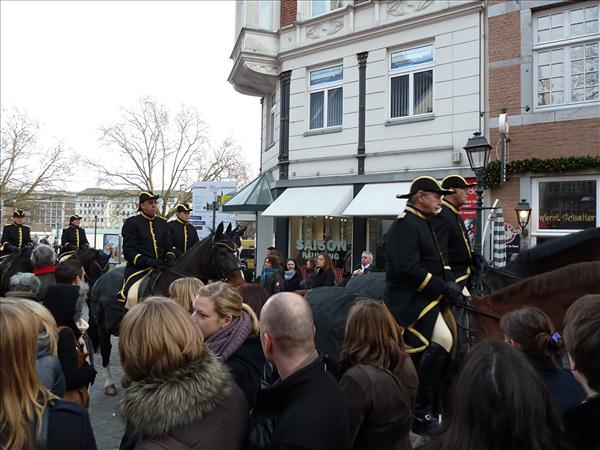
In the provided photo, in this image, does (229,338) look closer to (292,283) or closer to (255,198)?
(292,283)

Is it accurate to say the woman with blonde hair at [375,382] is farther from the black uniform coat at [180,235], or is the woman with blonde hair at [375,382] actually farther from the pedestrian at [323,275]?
the pedestrian at [323,275]

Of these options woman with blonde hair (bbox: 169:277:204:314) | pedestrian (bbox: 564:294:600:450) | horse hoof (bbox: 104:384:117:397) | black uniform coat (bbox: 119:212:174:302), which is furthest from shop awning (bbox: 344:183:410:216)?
pedestrian (bbox: 564:294:600:450)

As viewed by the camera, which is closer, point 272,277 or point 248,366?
point 248,366

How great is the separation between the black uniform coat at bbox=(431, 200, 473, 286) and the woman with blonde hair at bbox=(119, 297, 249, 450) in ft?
12.0

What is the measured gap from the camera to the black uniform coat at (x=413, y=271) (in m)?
4.88

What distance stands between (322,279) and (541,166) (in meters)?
6.01

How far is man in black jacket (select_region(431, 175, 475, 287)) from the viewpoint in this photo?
5.52 meters

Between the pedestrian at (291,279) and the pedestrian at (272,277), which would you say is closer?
the pedestrian at (272,277)

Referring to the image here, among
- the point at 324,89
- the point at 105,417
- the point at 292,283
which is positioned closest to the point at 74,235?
the point at 292,283

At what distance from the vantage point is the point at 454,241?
5.73 meters

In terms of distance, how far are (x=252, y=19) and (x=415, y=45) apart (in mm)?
6504

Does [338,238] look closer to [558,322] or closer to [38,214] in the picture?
[558,322]

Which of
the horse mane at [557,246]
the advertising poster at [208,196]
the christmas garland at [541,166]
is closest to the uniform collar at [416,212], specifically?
the horse mane at [557,246]

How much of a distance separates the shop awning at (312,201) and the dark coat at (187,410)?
12.8 meters
